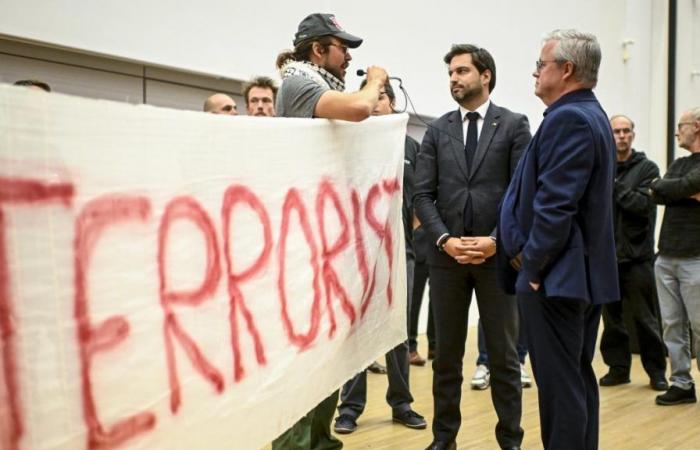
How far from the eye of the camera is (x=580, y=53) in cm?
237

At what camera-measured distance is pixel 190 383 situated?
5.38 ft

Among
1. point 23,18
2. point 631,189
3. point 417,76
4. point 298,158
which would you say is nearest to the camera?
point 298,158

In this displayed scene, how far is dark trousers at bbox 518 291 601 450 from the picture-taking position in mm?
2289

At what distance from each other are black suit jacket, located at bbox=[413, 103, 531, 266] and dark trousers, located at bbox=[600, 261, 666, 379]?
77.8 inches

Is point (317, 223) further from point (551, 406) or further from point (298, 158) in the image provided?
point (551, 406)

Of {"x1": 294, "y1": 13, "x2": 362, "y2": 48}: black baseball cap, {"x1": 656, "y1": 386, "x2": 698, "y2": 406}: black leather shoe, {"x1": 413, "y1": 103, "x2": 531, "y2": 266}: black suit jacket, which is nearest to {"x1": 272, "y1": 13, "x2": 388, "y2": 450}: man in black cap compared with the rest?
{"x1": 294, "y1": 13, "x2": 362, "y2": 48}: black baseball cap

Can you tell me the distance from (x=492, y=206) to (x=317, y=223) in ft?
3.20

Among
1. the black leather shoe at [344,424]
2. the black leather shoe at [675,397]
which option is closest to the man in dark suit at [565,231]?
the black leather shoe at [344,424]

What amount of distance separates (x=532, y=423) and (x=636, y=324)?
1.38 metres

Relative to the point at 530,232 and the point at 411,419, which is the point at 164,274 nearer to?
the point at 530,232

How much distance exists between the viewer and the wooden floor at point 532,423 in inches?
126

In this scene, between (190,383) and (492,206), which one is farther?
(492,206)

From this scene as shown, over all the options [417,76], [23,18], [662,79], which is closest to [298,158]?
[23,18]

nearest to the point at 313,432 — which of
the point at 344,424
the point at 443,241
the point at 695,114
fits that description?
the point at 344,424
